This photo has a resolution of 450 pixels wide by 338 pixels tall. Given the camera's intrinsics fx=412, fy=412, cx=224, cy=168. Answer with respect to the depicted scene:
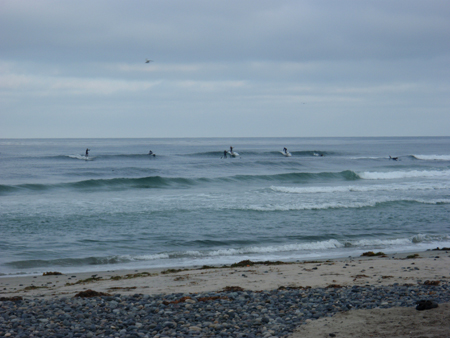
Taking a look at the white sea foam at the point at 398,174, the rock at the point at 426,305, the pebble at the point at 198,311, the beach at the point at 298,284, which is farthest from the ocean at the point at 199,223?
the white sea foam at the point at 398,174

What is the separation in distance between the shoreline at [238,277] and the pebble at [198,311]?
65 cm

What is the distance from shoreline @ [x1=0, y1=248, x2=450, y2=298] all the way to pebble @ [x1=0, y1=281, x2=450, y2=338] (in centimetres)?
65

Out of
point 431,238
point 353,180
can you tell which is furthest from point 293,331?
point 353,180

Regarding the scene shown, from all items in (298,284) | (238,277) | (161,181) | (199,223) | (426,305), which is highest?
(426,305)

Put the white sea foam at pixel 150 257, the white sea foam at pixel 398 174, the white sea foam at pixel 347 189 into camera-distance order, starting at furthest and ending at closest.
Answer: the white sea foam at pixel 398 174 < the white sea foam at pixel 347 189 < the white sea foam at pixel 150 257

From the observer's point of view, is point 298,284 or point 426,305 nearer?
point 426,305

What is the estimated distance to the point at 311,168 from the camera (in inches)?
1751

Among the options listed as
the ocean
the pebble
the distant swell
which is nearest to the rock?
the pebble

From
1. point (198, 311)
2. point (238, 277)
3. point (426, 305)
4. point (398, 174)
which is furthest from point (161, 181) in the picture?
point (426, 305)

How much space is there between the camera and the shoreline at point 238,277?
26.1ft

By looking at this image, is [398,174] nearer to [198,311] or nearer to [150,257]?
[150,257]

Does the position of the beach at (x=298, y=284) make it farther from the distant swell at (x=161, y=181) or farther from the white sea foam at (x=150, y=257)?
the distant swell at (x=161, y=181)

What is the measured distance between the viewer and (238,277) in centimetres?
879

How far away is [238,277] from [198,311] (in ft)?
8.92
